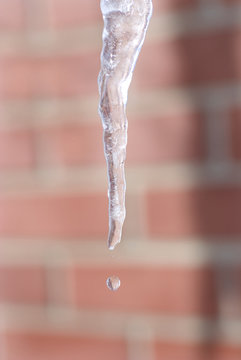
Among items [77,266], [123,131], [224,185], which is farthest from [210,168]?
[123,131]

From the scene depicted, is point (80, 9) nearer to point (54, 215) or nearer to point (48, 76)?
point (48, 76)

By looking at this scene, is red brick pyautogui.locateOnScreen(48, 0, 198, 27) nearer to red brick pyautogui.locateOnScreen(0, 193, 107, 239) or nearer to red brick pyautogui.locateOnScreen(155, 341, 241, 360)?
red brick pyautogui.locateOnScreen(0, 193, 107, 239)

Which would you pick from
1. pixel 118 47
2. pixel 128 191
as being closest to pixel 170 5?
pixel 128 191

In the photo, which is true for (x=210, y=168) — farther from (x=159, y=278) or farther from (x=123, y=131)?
(x=123, y=131)

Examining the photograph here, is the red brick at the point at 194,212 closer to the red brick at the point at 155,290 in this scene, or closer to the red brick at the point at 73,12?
the red brick at the point at 155,290

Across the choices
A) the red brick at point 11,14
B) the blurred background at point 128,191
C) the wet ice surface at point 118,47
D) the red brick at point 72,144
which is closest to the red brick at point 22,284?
the blurred background at point 128,191

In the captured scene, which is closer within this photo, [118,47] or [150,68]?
[118,47]
